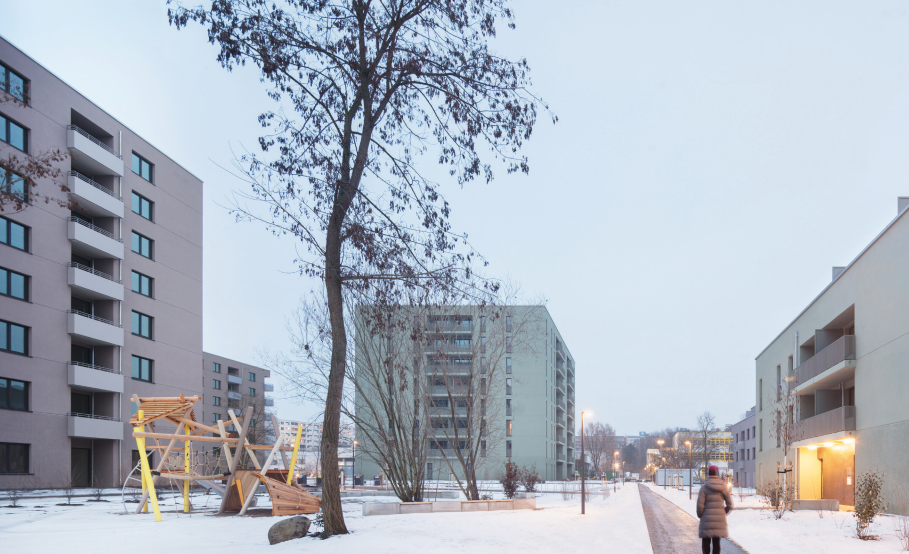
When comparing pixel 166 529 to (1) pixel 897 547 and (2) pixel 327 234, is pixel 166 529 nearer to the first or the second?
(2) pixel 327 234

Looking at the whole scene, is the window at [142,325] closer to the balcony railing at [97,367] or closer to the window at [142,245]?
the balcony railing at [97,367]

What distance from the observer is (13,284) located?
34.6 metres

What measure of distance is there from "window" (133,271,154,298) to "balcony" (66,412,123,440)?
8.32 metres

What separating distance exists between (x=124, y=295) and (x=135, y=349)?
3.48 metres

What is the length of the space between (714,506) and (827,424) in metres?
26.0

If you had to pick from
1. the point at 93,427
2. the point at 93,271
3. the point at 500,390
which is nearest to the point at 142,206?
the point at 93,271

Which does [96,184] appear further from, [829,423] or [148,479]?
[829,423]

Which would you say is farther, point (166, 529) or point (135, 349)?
point (135, 349)

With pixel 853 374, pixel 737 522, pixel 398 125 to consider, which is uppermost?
pixel 398 125

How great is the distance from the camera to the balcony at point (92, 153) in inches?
1503

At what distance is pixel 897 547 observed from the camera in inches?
602

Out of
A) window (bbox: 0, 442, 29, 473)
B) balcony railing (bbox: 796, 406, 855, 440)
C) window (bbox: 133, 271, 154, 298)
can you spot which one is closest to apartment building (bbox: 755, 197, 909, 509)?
balcony railing (bbox: 796, 406, 855, 440)

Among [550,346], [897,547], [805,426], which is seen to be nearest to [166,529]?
[897,547]

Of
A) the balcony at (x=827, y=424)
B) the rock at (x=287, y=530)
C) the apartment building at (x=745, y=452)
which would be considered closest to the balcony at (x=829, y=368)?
the balcony at (x=827, y=424)
